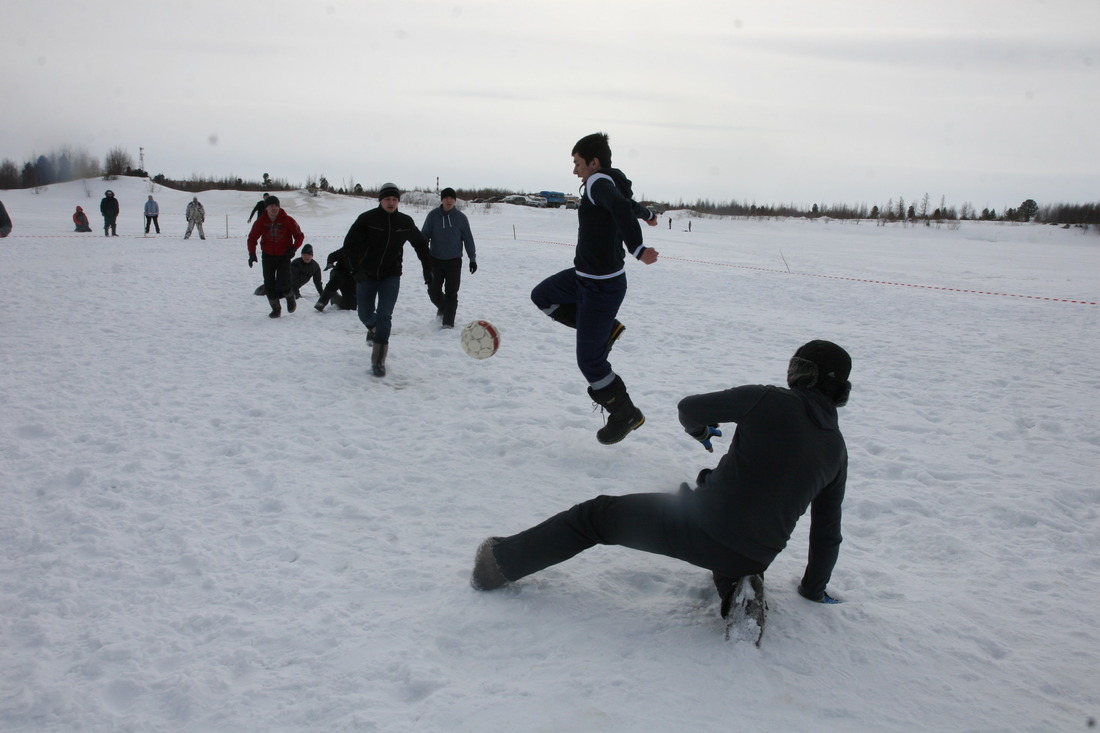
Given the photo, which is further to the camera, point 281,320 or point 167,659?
point 281,320

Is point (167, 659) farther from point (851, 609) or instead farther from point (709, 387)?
point (709, 387)

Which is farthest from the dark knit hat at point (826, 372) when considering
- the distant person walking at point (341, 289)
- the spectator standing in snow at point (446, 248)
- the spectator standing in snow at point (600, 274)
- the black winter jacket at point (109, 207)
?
the black winter jacket at point (109, 207)

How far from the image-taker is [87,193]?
5025 cm

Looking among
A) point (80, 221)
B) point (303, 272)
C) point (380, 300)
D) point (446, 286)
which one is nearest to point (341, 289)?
point (303, 272)

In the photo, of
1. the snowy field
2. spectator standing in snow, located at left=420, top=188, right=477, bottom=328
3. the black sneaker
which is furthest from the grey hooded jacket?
the black sneaker

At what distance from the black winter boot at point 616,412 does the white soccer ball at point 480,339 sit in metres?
1.91

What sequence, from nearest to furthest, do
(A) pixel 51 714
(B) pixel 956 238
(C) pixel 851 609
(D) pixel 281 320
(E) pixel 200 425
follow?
(A) pixel 51 714
(C) pixel 851 609
(E) pixel 200 425
(D) pixel 281 320
(B) pixel 956 238

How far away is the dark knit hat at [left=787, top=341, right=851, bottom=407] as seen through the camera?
3.14m

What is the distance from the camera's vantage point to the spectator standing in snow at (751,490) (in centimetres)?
304

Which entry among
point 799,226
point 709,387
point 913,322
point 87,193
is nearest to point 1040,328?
point 913,322

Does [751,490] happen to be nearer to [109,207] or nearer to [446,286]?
[446,286]

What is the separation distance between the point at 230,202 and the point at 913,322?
47736mm

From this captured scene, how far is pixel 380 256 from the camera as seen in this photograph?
304 inches

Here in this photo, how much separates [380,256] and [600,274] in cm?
328
